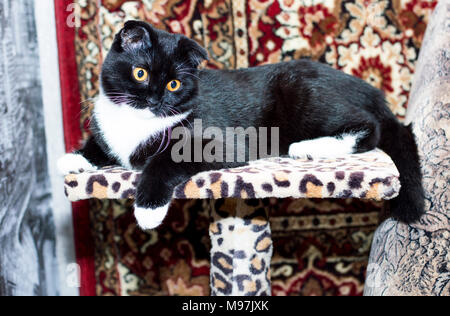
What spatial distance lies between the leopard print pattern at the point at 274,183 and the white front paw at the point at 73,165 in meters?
0.10

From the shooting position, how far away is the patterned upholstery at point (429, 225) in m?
1.03

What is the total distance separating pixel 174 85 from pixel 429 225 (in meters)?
0.70

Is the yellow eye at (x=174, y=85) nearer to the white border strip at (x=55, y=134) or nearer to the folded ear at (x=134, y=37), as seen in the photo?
the folded ear at (x=134, y=37)

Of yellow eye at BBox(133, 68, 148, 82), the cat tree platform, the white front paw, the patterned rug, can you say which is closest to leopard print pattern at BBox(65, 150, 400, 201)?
the cat tree platform

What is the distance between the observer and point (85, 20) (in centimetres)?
152

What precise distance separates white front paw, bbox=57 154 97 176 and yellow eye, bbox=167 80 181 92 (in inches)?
11.4

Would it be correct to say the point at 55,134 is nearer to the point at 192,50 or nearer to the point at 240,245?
the point at 192,50

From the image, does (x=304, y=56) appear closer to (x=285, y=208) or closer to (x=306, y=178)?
(x=285, y=208)

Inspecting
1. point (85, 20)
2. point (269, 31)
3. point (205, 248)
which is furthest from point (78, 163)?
point (269, 31)

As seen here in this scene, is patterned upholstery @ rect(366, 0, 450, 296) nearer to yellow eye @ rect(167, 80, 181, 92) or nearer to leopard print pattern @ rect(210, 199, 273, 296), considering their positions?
leopard print pattern @ rect(210, 199, 273, 296)

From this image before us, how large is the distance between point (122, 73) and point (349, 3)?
957 mm

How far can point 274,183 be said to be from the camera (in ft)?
2.98

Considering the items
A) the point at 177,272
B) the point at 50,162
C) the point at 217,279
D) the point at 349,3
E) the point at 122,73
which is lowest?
the point at 177,272

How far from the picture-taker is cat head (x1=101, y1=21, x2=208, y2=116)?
1.02 metres
